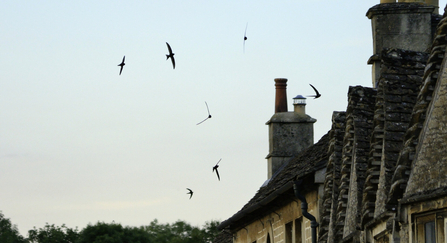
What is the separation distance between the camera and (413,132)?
10227mm

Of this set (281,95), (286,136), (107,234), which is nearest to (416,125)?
(286,136)

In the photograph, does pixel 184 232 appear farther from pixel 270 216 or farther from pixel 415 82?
pixel 415 82

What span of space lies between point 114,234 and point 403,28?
51.0m

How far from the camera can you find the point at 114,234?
212ft

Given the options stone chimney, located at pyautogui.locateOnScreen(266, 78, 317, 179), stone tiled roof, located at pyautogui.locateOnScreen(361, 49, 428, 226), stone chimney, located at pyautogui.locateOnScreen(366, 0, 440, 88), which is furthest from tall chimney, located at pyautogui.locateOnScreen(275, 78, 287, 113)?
stone tiled roof, located at pyautogui.locateOnScreen(361, 49, 428, 226)

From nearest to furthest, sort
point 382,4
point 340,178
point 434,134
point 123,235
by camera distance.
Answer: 1. point 434,134
2. point 340,178
3. point 382,4
4. point 123,235

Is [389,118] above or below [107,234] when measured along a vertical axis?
below

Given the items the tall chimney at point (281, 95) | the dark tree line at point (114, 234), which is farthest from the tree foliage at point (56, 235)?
the tall chimney at point (281, 95)

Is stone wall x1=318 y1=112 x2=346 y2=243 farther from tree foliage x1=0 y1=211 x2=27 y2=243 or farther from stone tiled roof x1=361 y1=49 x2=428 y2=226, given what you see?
tree foliage x1=0 y1=211 x2=27 y2=243

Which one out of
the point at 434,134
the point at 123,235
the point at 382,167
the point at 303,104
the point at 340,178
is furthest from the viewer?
the point at 123,235

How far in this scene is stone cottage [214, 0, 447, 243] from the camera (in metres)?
9.81

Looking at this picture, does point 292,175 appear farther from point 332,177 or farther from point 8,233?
point 8,233

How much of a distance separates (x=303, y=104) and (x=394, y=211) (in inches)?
707

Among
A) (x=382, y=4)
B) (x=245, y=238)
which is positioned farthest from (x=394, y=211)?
(x=245, y=238)
